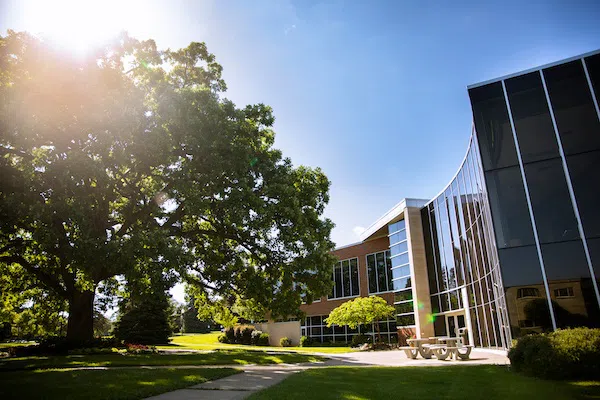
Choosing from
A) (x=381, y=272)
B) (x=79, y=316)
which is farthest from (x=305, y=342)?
(x=79, y=316)

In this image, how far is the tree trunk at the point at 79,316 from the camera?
19.8 meters

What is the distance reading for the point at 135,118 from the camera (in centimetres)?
1570

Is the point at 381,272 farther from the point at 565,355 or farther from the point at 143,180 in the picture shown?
the point at 565,355

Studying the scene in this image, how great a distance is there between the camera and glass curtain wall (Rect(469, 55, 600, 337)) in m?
12.9

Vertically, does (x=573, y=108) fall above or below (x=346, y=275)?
above

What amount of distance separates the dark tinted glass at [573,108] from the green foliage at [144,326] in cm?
3960

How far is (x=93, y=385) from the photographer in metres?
8.98

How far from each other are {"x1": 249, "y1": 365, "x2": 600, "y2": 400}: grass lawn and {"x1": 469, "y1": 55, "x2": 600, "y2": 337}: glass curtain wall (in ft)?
11.4

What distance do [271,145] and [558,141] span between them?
44.9ft

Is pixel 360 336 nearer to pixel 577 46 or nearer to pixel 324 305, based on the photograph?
pixel 324 305

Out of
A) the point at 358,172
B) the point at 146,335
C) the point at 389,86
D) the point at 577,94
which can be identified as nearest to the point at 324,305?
the point at 146,335

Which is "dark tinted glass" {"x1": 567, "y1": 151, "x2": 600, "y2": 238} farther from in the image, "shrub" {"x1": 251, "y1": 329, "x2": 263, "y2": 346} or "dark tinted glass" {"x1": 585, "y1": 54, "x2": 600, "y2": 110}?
"shrub" {"x1": 251, "y1": 329, "x2": 263, "y2": 346}

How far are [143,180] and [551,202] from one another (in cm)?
1801

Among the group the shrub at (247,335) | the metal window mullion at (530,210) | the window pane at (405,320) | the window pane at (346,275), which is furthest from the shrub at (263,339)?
the metal window mullion at (530,210)
